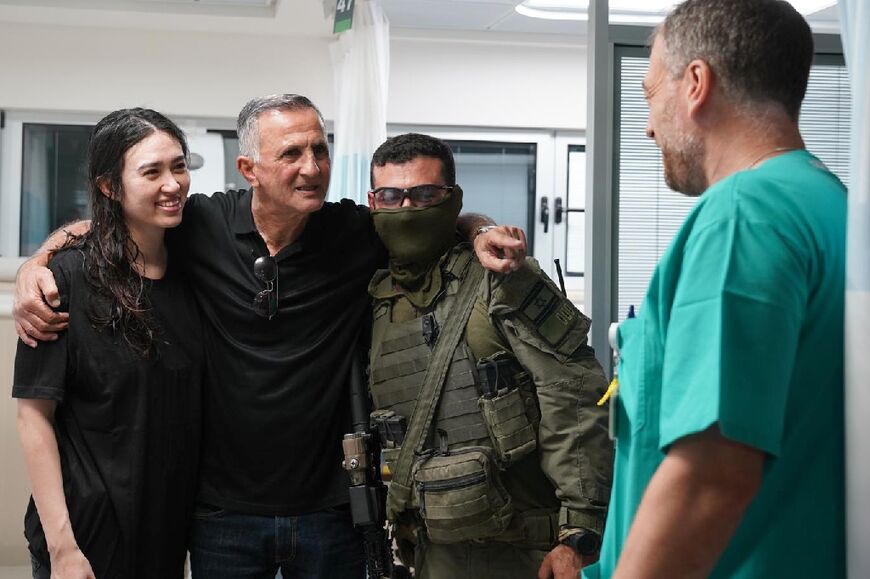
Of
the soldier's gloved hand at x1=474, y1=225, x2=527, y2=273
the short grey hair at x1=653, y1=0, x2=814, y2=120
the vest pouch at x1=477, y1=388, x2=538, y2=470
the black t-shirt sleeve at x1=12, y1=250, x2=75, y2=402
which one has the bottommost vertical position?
the vest pouch at x1=477, y1=388, x2=538, y2=470

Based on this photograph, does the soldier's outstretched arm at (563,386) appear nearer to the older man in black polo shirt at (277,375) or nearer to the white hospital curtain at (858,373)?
the older man in black polo shirt at (277,375)

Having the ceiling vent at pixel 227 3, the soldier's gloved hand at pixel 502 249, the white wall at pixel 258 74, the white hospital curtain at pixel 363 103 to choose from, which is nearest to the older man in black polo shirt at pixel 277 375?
the soldier's gloved hand at pixel 502 249

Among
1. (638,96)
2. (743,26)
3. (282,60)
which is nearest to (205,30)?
(282,60)

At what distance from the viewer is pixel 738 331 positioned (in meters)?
0.90

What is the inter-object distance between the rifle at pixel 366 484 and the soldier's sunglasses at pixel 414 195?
1.01ft

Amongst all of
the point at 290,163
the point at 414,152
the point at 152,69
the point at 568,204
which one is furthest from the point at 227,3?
the point at 414,152

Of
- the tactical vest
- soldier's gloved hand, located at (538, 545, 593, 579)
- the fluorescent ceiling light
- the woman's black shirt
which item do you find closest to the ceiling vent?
the fluorescent ceiling light

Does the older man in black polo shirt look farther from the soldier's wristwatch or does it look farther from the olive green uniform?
the soldier's wristwatch

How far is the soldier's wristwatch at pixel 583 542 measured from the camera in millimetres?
1621

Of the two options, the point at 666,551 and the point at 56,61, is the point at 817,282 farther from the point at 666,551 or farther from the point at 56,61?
the point at 56,61

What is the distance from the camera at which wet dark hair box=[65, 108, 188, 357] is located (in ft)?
5.80

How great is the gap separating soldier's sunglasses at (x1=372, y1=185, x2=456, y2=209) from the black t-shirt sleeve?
1.97 feet

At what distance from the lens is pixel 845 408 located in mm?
981

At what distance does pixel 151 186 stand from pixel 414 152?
487mm
